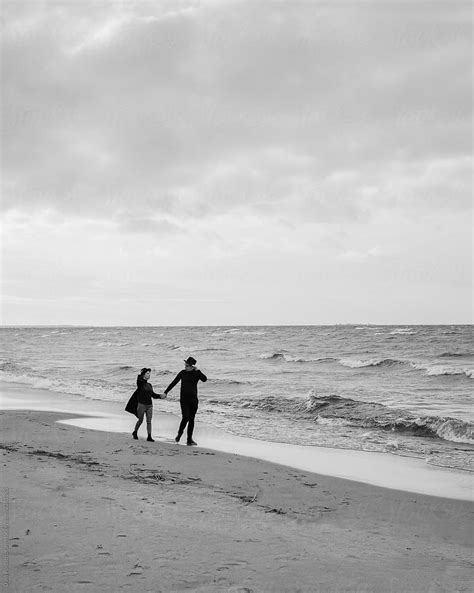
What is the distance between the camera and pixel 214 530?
5.61 metres

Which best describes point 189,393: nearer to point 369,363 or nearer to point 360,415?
point 360,415

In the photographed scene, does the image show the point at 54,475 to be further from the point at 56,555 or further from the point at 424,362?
the point at 424,362

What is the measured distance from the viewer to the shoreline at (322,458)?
8.73 m

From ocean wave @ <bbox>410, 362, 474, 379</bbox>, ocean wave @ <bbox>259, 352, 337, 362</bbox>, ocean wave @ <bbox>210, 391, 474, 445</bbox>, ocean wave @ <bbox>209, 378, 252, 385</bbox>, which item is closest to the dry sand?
ocean wave @ <bbox>210, 391, 474, 445</bbox>

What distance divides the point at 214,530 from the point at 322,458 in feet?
17.7

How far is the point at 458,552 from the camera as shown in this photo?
5.69 metres

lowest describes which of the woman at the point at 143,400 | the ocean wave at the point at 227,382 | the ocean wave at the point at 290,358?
the ocean wave at the point at 227,382

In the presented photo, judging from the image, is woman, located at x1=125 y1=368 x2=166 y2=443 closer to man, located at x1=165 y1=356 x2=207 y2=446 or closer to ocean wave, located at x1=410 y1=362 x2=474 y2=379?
man, located at x1=165 y1=356 x2=207 y2=446

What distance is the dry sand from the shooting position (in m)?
4.41

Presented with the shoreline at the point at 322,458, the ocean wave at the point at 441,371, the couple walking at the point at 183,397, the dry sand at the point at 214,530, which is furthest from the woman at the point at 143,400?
the ocean wave at the point at 441,371

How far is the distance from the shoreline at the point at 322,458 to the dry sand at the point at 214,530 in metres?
0.54

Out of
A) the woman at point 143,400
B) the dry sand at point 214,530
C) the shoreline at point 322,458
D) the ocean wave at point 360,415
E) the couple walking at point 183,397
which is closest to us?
the dry sand at point 214,530

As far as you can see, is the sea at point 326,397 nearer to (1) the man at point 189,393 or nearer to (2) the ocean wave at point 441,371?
(2) the ocean wave at point 441,371

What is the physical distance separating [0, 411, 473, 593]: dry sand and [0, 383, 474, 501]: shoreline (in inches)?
21.4
